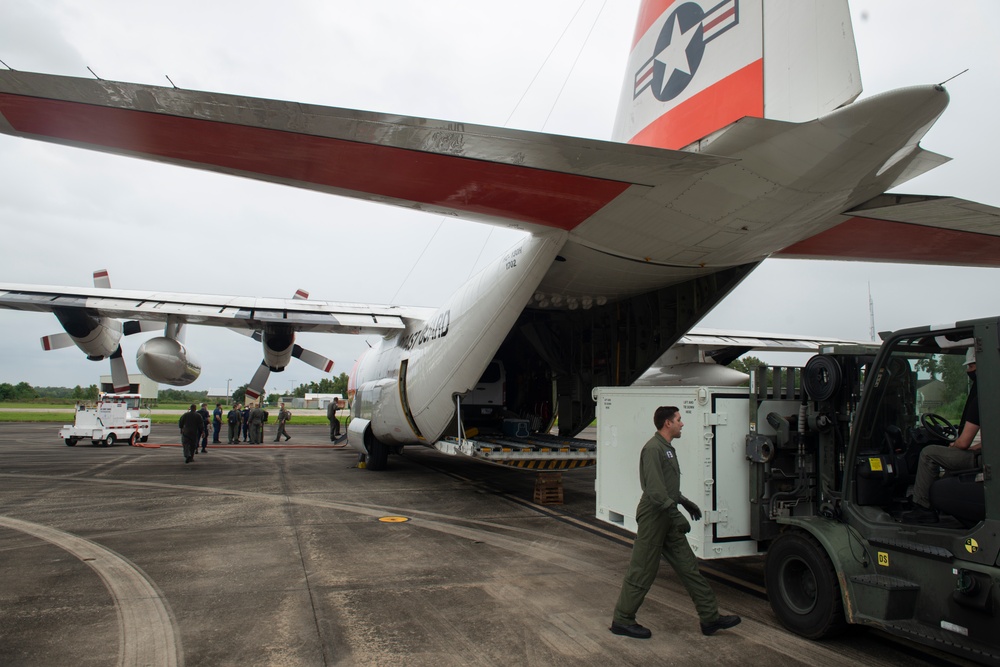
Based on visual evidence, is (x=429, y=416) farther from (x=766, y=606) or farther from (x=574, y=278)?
(x=766, y=606)

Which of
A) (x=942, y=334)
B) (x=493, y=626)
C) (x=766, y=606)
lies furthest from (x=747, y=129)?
(x=493, y=626)

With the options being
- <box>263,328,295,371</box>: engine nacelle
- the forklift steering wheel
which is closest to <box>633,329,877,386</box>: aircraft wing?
the forklift steering wheel

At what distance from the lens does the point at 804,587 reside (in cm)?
414

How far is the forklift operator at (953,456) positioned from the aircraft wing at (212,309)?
421 inches

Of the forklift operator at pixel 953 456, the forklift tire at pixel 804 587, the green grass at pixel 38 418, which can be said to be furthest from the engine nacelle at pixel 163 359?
the green grass at pixel 38 418

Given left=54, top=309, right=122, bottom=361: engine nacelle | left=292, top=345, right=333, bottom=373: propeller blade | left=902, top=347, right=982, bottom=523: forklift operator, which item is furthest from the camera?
left=292, top=345, right=333, bottom=373: propeller blade

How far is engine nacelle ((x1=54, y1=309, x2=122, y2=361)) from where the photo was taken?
13758 mm

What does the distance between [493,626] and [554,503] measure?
5.19m

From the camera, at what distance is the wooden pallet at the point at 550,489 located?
9258 millimetres

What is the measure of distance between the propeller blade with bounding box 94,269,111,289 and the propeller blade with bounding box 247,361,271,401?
4391 millimetres

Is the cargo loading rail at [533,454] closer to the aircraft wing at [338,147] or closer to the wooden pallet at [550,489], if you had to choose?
the wooden pallet at [550,489]

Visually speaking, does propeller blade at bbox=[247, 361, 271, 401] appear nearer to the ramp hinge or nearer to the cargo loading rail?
the cargo loading rail

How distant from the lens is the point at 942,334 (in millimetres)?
3656

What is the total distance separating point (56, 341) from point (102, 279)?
6.39 feet
